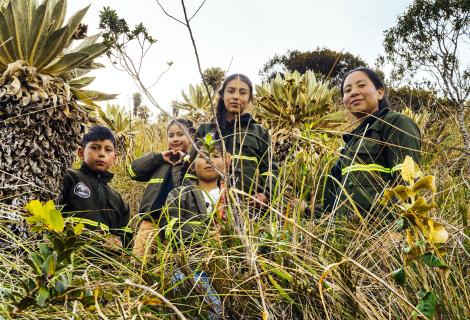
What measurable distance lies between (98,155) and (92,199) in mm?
354

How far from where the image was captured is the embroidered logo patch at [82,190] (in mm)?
3346

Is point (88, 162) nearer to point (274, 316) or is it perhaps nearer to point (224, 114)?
point (224, 114)

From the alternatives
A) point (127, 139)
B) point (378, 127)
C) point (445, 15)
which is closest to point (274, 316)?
point (378, 127)

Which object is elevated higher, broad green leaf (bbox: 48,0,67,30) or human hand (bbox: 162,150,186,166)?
broad green leaf (bbox: 48,0,67,30)

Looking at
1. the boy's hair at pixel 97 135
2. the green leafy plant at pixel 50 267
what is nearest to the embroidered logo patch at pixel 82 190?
the boy's hair at pixel 97 135

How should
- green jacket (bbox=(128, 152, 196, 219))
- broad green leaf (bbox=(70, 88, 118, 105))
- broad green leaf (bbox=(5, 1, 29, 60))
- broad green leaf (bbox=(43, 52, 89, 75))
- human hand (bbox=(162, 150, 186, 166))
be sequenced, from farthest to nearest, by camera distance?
human hand (bbox=(162, 150, 186, 166)) < green jacket (bbox=(128, 152, 196, 219)) < broad green leaf (bbox=(70, 88, 118, 105)) < broad green leaf (bbox=(43, 52, 89, 75)) < broad green leaf (bbox=(5, 1, 29, 60))

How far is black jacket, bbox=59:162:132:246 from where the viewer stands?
332cm

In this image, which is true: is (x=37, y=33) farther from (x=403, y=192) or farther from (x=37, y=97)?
(x=403, y=192)

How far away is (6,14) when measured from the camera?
309cm

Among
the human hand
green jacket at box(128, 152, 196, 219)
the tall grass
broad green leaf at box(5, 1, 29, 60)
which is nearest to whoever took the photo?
the tall grass

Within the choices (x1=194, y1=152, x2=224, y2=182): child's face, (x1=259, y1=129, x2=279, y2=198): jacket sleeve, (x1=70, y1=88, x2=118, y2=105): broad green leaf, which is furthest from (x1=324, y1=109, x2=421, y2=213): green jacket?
(x1=70, y1=88, x2=118, y2=105): broad green leaf

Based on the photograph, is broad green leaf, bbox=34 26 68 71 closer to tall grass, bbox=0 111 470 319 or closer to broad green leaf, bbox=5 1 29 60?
broad green leaf, bbox=5 1 29 60

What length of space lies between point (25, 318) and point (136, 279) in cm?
53

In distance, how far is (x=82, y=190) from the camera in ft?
11.1
